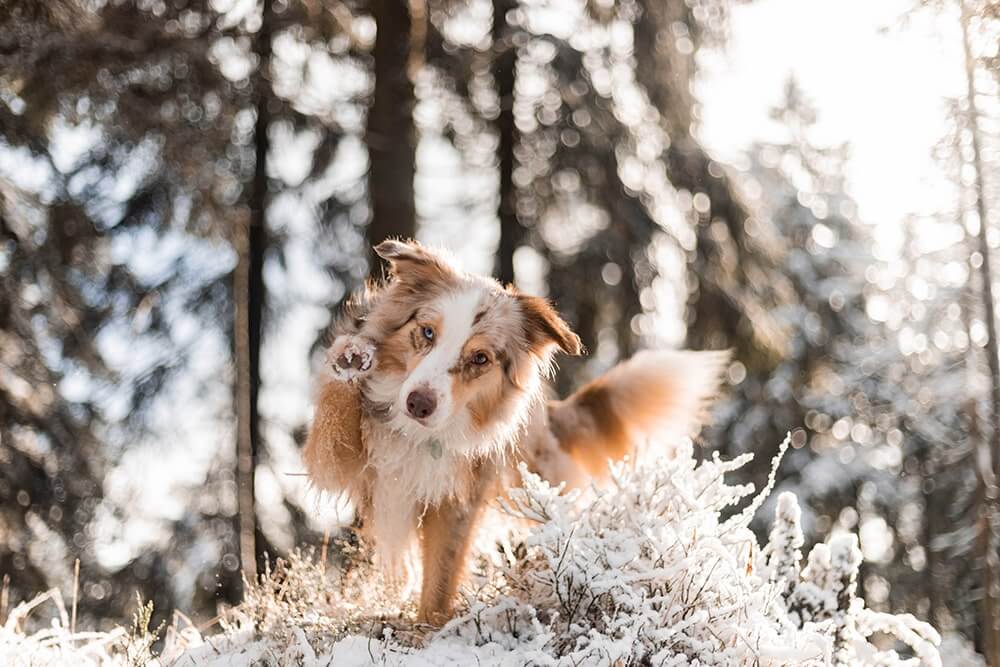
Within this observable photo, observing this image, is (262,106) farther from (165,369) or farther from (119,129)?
(165,369)

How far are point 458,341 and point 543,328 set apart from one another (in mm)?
459

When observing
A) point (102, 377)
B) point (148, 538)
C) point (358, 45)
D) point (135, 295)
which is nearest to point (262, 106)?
point (358, 45)

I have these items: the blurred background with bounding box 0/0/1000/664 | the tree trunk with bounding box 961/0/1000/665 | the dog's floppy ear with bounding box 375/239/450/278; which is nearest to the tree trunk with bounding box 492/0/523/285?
the blurred background with bounding box 0/0/1000/664

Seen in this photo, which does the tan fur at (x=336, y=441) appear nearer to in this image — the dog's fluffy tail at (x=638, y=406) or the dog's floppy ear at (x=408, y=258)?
the dog's floppy ear at (x=408, y=258)

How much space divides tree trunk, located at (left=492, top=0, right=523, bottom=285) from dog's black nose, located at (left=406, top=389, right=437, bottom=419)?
3.72 m

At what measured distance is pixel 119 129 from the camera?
7.18 metres

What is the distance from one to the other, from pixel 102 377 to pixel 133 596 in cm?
205

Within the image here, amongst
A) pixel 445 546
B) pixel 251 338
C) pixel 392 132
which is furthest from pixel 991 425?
pixel 251 338

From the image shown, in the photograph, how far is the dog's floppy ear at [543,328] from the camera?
4.46 m

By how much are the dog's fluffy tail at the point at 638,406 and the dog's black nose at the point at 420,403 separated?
1.56 metres

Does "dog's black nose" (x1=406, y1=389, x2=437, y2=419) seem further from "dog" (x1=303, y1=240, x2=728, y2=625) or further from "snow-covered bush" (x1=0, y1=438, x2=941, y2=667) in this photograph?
"snow-covered bush" (x1=0, y1=438, x2=941, y2=667)

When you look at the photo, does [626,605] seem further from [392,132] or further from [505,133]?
[505,133]

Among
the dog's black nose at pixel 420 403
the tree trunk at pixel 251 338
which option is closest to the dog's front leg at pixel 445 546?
the dog's black nose at pixel 420 403

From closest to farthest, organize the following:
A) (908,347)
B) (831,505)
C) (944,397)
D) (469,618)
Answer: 1. (469,618)
2. (944,397)
3. (908,347)
4. (831,505)
